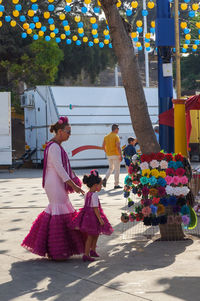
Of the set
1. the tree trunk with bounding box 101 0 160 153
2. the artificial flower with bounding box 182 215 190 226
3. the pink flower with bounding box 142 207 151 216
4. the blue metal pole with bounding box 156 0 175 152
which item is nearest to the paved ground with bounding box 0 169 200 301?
the artificial flower with bounding box 182 215 190 226

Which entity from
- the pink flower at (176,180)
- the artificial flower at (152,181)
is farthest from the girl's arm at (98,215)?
the pink flower at (176,180)

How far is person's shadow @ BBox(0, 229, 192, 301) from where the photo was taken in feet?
18.6

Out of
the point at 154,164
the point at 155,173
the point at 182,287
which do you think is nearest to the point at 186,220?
the point at 155,173

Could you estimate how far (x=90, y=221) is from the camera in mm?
7078

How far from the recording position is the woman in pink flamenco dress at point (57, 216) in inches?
280

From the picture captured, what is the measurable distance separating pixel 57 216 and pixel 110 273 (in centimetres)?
115

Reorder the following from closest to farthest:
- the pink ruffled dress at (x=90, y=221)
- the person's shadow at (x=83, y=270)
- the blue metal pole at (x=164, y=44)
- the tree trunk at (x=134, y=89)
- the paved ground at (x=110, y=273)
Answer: the paved ground at (x=110, y=273)
the person's shadow at (x=83, y=270)
the pink ruffled dress at (x=90, y=221)
the tree trunk at (x=134, y=89)
the blue metal pole at (x=164, y=44)

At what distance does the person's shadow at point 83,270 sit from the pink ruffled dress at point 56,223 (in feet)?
0.53

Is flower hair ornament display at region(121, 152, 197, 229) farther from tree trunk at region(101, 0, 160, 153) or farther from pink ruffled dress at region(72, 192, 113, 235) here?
pink ruffled dress at region(72, 192, 113, 235)

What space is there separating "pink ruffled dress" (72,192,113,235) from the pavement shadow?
1.32 metres

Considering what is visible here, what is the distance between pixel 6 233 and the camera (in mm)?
9172

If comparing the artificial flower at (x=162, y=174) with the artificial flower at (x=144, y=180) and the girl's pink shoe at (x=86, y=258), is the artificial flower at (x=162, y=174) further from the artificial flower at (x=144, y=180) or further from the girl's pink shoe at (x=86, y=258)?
the girl's pink shoe at (x=86, y=258)

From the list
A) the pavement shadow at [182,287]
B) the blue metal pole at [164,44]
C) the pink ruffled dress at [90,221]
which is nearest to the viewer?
the pavement shadow at [182,287]

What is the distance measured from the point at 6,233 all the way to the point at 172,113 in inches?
127
